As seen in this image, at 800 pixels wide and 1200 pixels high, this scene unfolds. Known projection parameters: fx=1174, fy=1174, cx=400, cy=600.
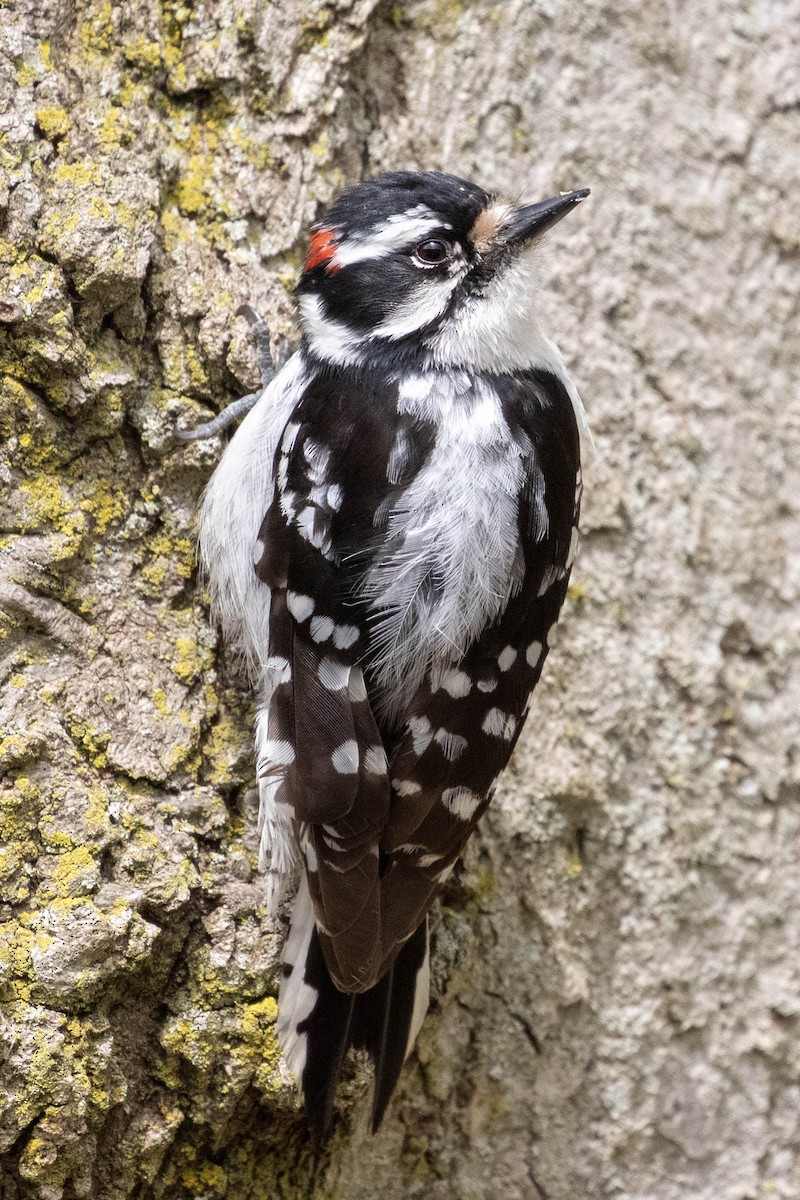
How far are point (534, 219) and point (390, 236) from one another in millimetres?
348

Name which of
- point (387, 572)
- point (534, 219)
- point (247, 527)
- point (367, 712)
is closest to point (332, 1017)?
point (367, 712)

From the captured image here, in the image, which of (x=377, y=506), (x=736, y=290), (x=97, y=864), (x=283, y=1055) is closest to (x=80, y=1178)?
(x=283, y=1055)

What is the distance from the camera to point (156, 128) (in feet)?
9.12

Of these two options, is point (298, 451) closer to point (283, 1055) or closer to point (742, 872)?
point (283, 1055)

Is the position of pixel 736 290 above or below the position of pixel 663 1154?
above

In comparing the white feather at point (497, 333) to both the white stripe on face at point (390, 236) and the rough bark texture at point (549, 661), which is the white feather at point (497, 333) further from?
the rough bark texture at point (549, 661)

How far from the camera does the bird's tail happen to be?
8.25 feet

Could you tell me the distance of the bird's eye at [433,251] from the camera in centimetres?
270

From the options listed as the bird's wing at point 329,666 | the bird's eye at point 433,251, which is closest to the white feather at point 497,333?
the bird's eye at point 433,251

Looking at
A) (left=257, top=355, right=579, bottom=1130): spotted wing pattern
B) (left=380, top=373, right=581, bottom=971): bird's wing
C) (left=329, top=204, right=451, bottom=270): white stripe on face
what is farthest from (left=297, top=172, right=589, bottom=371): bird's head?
(left=380, top=373, right=581, bottom=971): bird's wing

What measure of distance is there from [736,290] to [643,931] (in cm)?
183

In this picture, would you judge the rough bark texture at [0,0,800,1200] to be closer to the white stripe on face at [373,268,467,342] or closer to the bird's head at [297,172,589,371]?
the bird's head at [297,172,589,371]

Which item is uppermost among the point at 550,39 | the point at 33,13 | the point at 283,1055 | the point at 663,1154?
the point at 550,39

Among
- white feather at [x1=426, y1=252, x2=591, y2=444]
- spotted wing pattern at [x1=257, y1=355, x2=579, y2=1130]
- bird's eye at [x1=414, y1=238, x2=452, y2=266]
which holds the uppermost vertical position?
bird's eye at [x1=414, y1=238, x2=452, y2=266]
